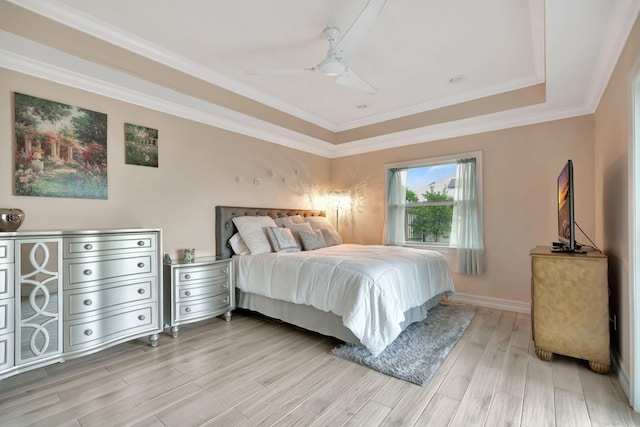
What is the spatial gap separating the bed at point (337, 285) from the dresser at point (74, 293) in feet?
3.34

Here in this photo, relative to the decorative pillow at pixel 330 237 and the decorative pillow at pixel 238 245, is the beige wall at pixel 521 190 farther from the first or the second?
the decorative pillow at pixel 238 245

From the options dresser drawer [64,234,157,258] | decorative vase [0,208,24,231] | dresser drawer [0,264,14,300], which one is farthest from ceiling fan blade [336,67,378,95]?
dresser drawer [0,264,14,300]

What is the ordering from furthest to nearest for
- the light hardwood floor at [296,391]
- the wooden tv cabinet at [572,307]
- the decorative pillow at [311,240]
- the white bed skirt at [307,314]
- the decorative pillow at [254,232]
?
the decorative pillow at [311,240]
the decorative pillow at [254,232]
the white bed skirt at [307,314]
the wooden tv cabinet at [572,307]
the light hardwood floor at [296,391]

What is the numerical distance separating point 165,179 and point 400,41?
2.82 m

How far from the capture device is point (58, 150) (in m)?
2.61

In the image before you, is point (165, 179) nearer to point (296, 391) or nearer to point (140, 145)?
point (140, 145)

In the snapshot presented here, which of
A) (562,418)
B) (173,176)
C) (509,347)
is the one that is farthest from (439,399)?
(173,176)

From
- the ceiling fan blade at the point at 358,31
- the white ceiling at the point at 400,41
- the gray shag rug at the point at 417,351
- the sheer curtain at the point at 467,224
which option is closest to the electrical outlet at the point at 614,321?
the gray shag rug at the point at 417,351

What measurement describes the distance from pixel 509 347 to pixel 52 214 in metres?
4.24

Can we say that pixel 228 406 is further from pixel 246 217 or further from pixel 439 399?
pixel 246 217

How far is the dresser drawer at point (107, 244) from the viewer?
233 cm

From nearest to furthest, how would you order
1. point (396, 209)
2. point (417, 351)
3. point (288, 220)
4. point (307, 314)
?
1. point (417, 351)
2. point (307, 314)
3. point (288, 220)
4. point (396, 209)

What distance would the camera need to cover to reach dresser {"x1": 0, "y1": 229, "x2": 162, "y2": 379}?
2.05 metres

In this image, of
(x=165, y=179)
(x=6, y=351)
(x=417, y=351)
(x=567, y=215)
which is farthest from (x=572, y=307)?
(x=6, y=351)
